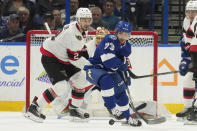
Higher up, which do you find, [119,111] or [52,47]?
[52,47]

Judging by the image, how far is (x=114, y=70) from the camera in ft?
17.0

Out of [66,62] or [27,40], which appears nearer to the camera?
[66,62]

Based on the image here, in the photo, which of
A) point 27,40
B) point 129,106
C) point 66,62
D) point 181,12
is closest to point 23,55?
point 27,40

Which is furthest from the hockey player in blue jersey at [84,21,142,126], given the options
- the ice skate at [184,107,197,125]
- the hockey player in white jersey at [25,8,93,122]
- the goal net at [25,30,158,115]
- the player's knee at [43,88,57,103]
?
the goal net at [25,30,158,115]

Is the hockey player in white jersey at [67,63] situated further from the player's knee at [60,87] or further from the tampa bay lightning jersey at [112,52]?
the tampa bay lightning jersey at [112,52]

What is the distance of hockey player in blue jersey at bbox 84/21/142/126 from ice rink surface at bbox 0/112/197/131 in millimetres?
170

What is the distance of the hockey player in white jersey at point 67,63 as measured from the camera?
18.1 feet

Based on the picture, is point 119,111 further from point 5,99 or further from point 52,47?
point 5,99

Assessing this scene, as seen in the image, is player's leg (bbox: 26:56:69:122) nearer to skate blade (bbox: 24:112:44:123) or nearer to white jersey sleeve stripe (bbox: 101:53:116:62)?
skate blade (bbox: 24:112:44:123)

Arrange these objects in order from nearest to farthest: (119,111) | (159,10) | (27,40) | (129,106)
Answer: (119,111)
(129,106)
(27,40)
(159,10)

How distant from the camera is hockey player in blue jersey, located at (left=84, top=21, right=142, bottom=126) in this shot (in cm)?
505

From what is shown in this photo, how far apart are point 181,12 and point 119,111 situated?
8.92 feet

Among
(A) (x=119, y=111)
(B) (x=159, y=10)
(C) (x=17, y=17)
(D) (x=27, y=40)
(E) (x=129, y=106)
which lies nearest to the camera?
(A) (x=119, y=111)

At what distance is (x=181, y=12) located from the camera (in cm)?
750
